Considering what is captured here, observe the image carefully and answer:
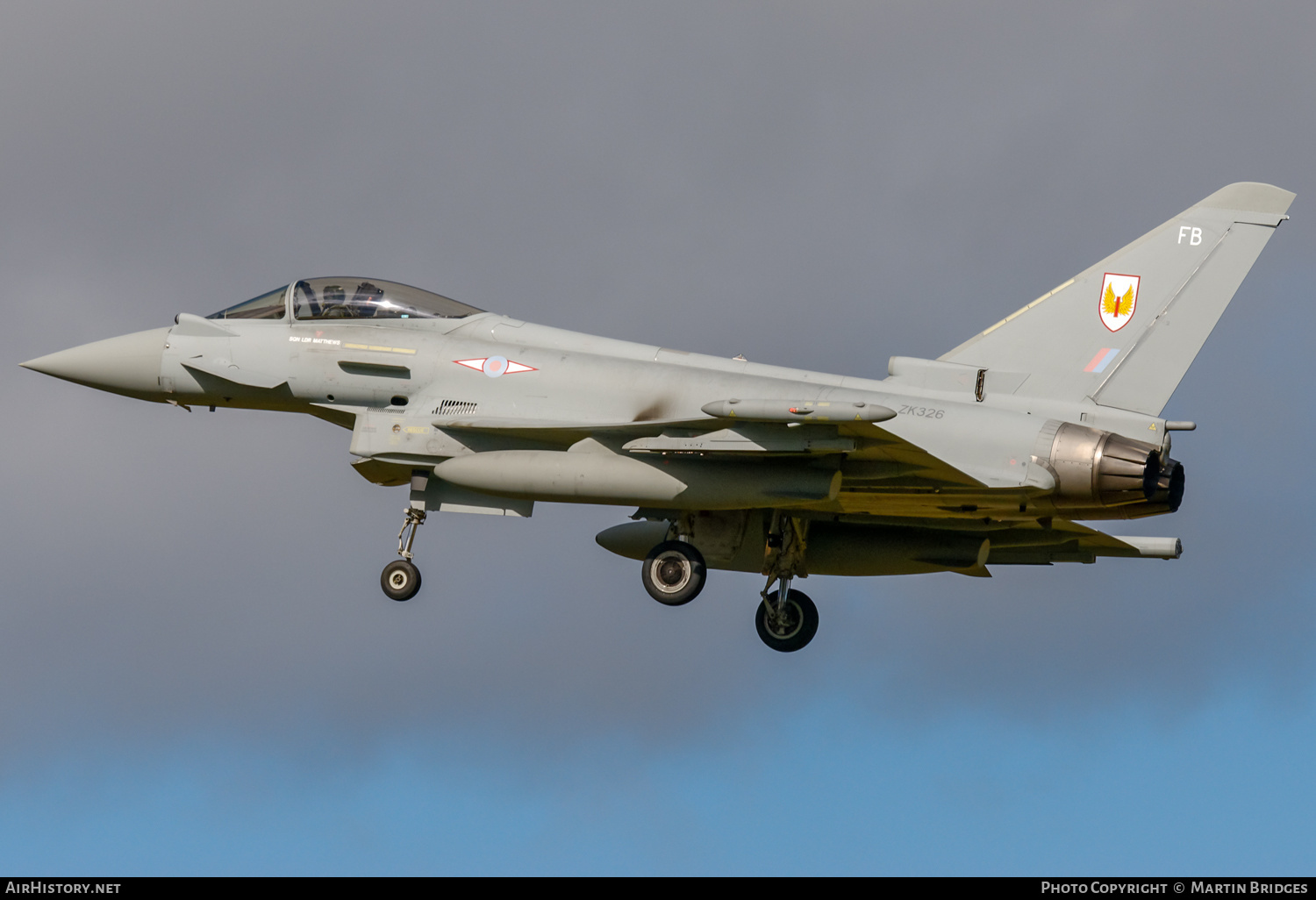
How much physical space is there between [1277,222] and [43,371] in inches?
595

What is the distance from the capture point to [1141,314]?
62.6ft

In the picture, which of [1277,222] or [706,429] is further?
[1277,222]

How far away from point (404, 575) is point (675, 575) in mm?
3144

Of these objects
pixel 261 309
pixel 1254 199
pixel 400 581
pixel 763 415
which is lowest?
pixel 400 581

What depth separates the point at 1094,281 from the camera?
19.4 m

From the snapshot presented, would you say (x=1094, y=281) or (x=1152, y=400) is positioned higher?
(x=1094, y=281)

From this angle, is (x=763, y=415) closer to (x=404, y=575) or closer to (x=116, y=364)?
(x=404, y=575)

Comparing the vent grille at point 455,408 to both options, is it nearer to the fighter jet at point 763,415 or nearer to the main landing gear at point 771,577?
the fighter jet at point 763,415

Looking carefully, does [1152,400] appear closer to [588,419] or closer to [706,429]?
[706,429]

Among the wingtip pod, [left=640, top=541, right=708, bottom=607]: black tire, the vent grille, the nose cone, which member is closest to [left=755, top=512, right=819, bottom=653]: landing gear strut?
[left=640, top=541, right=708, bottom=607]: black tire

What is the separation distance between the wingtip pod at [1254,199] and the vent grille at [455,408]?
8915 mm

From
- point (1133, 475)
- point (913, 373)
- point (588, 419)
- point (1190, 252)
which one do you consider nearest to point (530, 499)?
point (588, 419)

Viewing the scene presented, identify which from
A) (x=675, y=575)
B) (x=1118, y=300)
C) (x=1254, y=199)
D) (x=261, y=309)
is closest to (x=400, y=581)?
(x=675, y=575)

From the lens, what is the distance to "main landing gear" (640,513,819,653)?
63.5 feet
